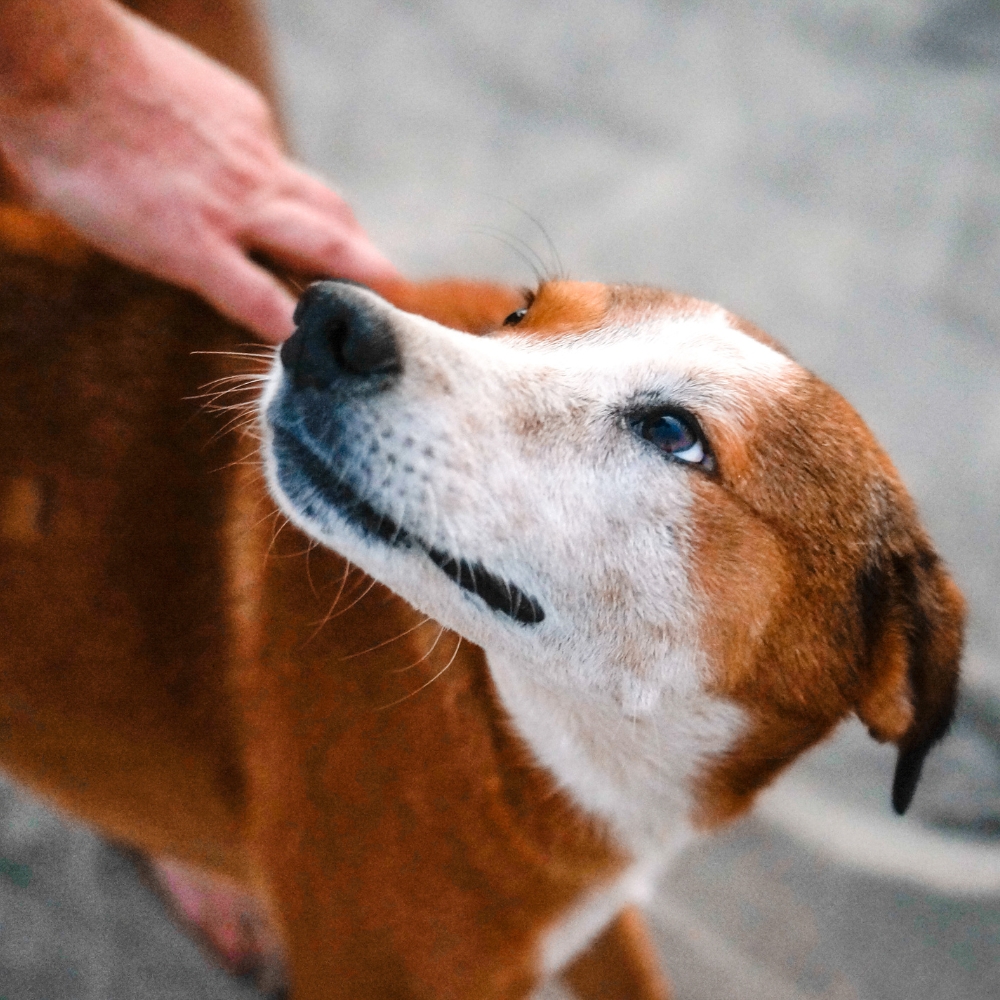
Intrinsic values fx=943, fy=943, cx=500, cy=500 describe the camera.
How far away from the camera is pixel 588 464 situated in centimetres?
99

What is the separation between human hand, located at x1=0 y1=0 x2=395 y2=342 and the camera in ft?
4.46

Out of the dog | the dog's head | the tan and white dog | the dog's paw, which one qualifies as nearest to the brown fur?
the dog

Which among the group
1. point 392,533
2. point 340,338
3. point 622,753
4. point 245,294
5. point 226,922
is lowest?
point 226,922

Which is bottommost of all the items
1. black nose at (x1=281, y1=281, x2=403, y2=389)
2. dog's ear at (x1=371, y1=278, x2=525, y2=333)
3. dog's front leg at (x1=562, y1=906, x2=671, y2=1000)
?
dog's front leg at (x1=562, y1=906, x2=671, y2=1000)

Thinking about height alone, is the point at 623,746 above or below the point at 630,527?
below

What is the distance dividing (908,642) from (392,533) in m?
0.64

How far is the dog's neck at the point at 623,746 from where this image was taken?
111 cm

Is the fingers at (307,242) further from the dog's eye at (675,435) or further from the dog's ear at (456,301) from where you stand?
the dog's eye at (675,435)

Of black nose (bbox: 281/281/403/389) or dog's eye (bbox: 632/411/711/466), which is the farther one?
dog's eye (bbox: 632/411/711/466)

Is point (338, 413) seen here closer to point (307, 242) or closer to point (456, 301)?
point (456, 301)

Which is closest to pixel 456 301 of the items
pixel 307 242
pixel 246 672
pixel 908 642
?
pixel 307 242

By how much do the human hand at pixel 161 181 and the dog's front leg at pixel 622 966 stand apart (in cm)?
118

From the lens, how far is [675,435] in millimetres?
1039

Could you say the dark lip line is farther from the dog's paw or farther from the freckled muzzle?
the dog's paw
